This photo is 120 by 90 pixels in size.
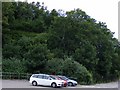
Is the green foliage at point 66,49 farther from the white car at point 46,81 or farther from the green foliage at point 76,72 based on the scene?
the white car at point 46,81

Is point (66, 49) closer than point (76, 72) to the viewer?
No

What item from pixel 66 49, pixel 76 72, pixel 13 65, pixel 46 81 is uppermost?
pixel 66 49

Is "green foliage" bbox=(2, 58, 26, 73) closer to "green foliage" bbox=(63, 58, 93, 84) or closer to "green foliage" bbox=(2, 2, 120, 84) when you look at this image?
"green foliage" bbox=(2, 2, 120, 84)

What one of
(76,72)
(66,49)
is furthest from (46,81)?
(66,49)

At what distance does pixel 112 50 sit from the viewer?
69938 millimetres

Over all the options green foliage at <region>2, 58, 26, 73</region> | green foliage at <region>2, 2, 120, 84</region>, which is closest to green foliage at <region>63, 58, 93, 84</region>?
green foliage at <region>2, 2, 120, 84</region>

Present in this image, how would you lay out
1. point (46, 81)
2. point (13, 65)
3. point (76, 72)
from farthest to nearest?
1. point (76, 72)
2. point (13, 65)
3. point (46, 81)

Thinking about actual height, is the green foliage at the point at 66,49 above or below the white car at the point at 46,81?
above

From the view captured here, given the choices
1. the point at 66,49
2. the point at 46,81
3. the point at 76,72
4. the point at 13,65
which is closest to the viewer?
the point at 46,81

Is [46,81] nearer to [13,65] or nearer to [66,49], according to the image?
[13,65]

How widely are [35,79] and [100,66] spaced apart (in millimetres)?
33081

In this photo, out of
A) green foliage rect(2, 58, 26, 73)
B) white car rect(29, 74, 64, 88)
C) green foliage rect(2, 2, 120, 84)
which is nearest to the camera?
white car rect(29, 74, 64, 88)

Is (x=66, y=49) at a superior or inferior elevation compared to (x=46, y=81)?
superior

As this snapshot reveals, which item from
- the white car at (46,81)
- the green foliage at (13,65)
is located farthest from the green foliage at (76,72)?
the white car at (46,81)
